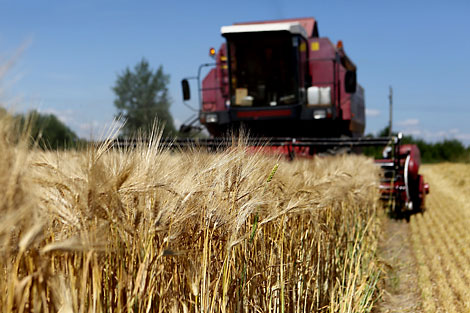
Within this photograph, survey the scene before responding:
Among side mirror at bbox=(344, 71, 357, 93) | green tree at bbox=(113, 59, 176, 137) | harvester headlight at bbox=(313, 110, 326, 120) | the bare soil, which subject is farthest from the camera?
green tree at bbox=(113, 59, 176, 137)

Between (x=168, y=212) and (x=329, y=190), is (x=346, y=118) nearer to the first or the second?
(x=329, y=190)

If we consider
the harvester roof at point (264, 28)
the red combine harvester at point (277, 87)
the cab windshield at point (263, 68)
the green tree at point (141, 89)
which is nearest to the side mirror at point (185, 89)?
the red combine harvester at point (277, 87)

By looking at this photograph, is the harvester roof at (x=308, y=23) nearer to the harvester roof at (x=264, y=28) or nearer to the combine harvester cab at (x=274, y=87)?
the combine harvester cab at (x=274, y=87)

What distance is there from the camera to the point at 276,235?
2775mm

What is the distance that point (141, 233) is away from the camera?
5.37 ft

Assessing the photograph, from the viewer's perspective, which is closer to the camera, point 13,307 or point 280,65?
point 13,307

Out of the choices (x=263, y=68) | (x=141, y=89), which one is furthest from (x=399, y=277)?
(x=141, y=89)

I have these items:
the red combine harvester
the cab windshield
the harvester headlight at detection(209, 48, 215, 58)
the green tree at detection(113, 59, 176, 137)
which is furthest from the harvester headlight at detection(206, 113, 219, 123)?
the green tree at detection(113, 59, 176, 137)

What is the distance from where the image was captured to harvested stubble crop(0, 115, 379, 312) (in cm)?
130

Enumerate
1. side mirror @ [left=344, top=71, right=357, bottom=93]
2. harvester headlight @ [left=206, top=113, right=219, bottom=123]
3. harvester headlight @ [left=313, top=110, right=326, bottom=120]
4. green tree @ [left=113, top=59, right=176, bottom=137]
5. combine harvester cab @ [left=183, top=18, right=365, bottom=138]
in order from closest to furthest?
harvester headlight @ [left=313, top=110, right=326, bottom=120], combine harvester cab @ [left=183, top=18, right=365, bottom=138], side mirror @ [left=344, top=71, right=357, bottom=93], harvester headlight @ [left=206, top=113, right=219, bottom=123], green tree @ [left=113, top=59, right=176, bottom=137]

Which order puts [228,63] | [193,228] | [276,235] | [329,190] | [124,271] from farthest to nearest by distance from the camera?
[228,63]
[329,190]
[276,235]
[193,228]
[124,271]

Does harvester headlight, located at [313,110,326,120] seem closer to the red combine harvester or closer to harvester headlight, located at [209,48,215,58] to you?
the red combine harvester

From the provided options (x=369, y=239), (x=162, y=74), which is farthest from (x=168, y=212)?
(x=162, y=74)

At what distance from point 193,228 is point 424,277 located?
13.4 feet
